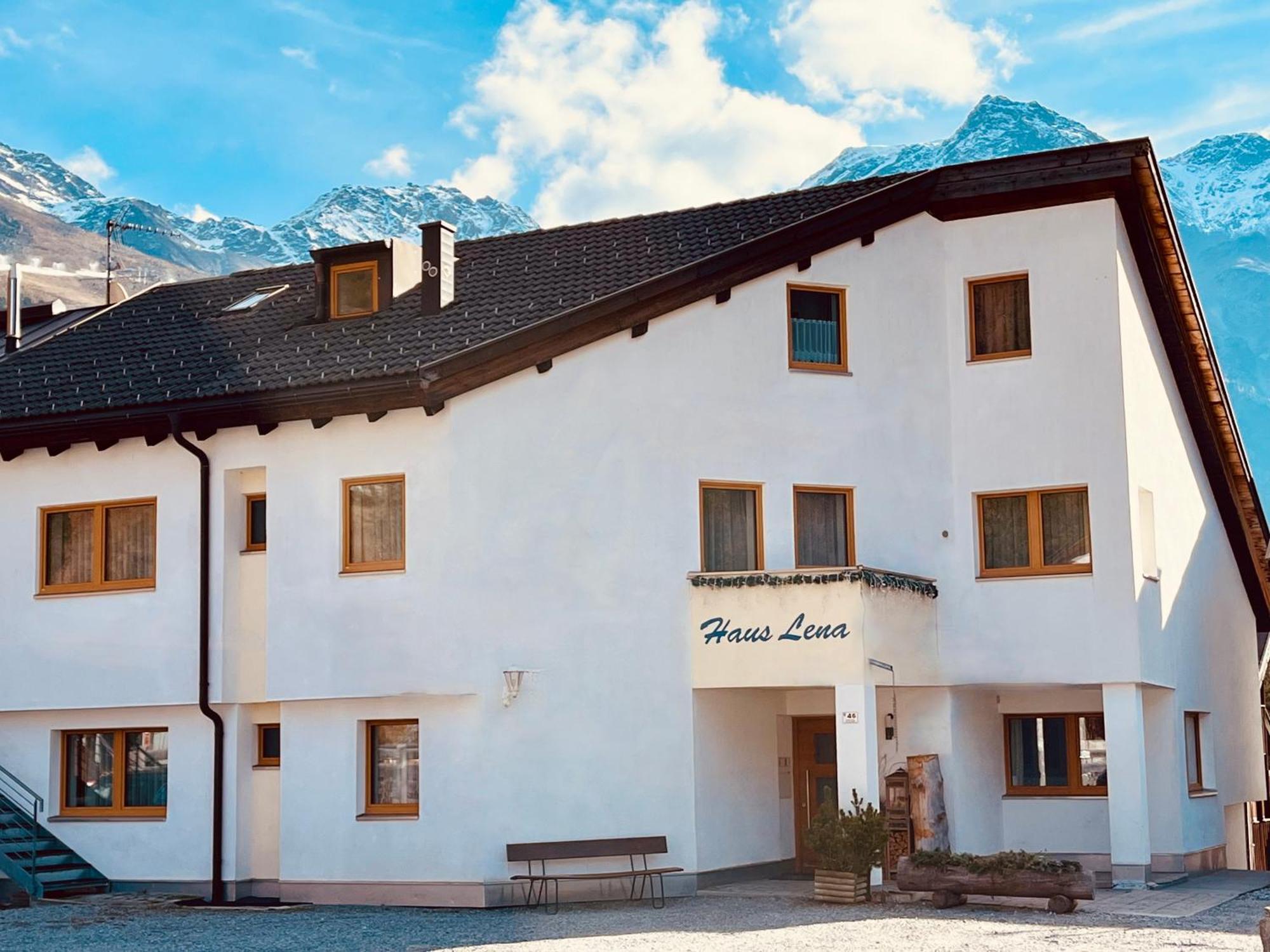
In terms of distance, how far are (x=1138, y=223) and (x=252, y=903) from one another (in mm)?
14557

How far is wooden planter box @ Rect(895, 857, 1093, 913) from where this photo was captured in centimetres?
1689

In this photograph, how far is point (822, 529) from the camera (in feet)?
69.3

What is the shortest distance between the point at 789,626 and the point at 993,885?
13.0ft

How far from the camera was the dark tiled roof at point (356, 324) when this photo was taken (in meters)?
20.5

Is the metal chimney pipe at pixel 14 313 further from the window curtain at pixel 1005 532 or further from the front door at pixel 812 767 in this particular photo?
the window curtain at pixel 1005 532

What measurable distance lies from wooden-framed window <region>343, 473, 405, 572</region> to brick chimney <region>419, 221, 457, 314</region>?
338 cm

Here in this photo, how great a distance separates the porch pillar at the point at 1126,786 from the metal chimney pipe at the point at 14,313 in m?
17.4

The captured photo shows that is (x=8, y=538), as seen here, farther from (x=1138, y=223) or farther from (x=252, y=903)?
(x=1138, y=223)

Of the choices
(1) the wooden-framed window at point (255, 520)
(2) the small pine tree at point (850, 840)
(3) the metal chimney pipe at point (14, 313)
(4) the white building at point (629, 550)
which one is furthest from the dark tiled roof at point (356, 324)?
(2) the small pine tree at point (850, 840)

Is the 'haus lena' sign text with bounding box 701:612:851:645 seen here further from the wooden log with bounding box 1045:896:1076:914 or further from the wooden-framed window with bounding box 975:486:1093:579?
the wooden log with bounding box 1045:896:1076:914

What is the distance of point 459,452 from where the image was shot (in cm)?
1903

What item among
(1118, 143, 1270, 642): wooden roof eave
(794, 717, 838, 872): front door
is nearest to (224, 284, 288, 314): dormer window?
(794, 717, 838, 872): front door

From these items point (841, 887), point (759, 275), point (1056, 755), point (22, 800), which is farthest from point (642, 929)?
point (22, 800)

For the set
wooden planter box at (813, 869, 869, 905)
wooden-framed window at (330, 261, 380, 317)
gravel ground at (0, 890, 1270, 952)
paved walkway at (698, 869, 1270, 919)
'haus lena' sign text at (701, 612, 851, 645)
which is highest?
wooden-framed window at (330, 261, 380, 317)
